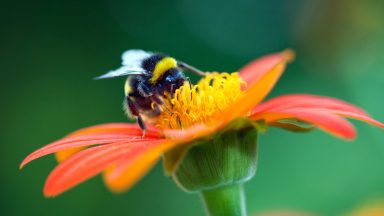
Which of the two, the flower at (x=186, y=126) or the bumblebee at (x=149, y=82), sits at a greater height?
the bumblebee at (x=149, y=82)

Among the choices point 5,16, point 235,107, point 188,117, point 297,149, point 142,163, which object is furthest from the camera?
point 5,16

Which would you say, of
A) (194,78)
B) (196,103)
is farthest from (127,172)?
(194,78)

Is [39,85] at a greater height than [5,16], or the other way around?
[5,16]

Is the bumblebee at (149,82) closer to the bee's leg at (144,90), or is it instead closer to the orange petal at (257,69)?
the bee's leg at (144,90)

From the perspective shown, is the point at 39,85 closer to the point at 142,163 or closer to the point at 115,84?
the point at 115,84

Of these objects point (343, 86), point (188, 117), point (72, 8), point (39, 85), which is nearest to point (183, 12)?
point (72, 8)

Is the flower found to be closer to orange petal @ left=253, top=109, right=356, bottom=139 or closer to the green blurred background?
orange petal @ left=253, top=109, right=356, bottom=139

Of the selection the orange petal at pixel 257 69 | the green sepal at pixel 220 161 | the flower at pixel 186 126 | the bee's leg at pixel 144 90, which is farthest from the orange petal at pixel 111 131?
the orange petal at pixel 257 69
